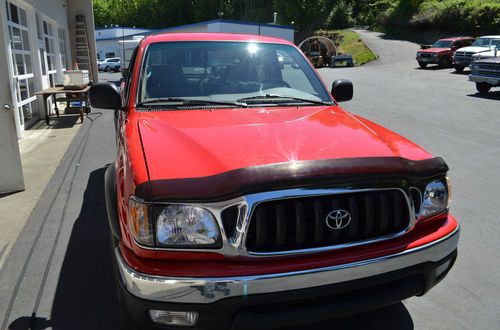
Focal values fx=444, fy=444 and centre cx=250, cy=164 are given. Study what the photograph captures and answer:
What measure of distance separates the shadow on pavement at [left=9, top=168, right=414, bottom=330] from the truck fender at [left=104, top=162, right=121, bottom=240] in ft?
2.41

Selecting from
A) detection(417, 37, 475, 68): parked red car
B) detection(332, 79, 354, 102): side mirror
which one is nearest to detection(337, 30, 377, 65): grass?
detection(417, 37, 475, 68): parked red car

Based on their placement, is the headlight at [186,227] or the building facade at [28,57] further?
the building facade at [28,57]

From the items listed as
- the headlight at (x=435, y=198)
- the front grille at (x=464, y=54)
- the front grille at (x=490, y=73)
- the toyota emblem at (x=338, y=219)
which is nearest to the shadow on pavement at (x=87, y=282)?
the toyota emblem at (x=338, y=219)

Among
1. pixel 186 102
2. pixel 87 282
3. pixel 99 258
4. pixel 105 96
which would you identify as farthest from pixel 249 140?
pixel 99 258

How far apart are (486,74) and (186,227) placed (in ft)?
50.8

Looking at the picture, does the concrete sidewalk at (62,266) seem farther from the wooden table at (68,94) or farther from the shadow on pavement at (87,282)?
the wooden table at (68,94)

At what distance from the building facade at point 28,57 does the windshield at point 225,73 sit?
102 inches

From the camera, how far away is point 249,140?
262cm

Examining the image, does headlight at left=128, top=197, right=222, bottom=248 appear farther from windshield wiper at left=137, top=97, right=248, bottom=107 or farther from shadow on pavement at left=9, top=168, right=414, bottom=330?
windshield wiper at left=137, top=97, right=248, bottom=107

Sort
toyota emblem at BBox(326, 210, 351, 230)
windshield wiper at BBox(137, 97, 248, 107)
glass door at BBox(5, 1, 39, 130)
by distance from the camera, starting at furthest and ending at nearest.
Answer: glass door at BBox(5, 1, 39, 130), windshield wiper at BBox(137, 97, 248, 107), toyota emblem at BBox(326, 210, 351, 230)

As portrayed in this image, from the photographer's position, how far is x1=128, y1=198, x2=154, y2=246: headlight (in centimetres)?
215

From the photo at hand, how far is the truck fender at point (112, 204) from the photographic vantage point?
253cm

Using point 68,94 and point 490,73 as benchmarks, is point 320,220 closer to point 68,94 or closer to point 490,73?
point 68,94

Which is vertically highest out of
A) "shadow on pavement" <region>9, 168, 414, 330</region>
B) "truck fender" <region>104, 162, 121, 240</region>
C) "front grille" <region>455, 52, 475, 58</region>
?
"front grille" <region>455, 52, 475, 58</region>
